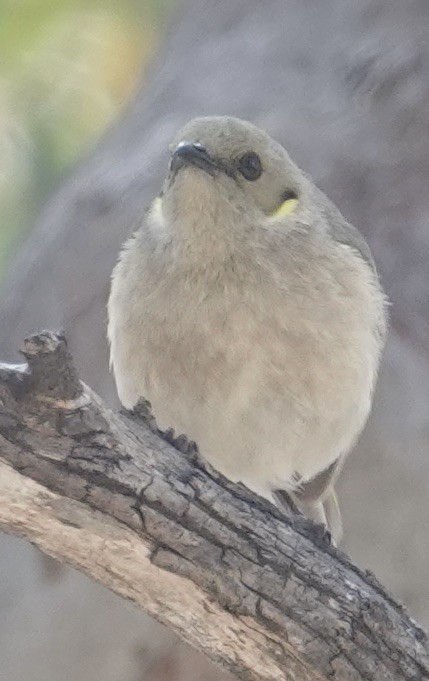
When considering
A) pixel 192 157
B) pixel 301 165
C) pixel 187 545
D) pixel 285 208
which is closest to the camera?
pixel 187 545

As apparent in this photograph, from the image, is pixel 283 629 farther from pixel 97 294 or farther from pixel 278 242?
pixel 97 294

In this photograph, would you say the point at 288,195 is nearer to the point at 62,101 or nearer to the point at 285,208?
the point at 285,208

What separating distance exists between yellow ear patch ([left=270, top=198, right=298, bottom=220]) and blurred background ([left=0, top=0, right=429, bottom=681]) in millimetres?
885

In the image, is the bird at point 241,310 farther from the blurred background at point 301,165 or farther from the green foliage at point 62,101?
the green foliage at point 62,101

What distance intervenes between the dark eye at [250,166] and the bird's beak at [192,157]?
0.25ft

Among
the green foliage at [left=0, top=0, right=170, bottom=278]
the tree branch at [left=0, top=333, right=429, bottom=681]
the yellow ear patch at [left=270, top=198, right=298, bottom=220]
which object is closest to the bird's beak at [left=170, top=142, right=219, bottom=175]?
the yellow ear patch at [left=270, top=198, right=298, bottom=220]

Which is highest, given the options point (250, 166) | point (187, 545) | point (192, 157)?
point (250, 166)

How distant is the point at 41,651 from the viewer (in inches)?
119

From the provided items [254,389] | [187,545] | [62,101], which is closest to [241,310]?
[254,389]

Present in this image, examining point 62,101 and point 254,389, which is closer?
point 254,389

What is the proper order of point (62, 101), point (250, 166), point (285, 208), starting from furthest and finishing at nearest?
point (62, 101) → point (285, 208) → point (250, 166)

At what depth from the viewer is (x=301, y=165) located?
322cm

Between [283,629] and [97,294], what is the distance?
1610 millimetres

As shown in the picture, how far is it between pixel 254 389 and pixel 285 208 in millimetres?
393
